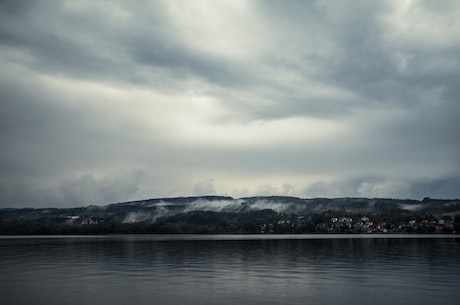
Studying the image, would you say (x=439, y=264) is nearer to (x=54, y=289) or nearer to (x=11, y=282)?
(x=54, y=289)

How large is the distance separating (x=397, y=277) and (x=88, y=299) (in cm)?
4315

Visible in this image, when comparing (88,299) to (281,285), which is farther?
(281,285)

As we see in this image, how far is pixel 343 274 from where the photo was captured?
6550 cm

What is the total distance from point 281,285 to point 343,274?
16.5 meters

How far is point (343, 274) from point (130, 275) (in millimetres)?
33443

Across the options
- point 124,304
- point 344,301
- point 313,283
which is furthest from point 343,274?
point 124,304

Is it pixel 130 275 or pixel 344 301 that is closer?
pixel 344 301

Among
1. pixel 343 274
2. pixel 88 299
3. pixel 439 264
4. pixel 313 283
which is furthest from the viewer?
pixel 439 264

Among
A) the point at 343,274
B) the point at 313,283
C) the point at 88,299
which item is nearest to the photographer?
the point at 88,299

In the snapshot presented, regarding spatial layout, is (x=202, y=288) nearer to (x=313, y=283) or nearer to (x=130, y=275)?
(x=313, y=283)

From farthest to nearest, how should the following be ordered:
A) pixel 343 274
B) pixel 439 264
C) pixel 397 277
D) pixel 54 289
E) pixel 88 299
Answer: pixel 439 264 → pixel 343 274 → pixel 397 277 → pixel 54 289 → pixel 88 299

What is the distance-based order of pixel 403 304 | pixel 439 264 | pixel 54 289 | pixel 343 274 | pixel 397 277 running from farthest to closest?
pixel 439 264 → pixel 343 274 → pixel 397 277 → pixel 54 289 → pixel 403 304

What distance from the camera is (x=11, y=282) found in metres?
56.8

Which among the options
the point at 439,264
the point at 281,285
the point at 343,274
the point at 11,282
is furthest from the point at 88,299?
the point at 439,264
